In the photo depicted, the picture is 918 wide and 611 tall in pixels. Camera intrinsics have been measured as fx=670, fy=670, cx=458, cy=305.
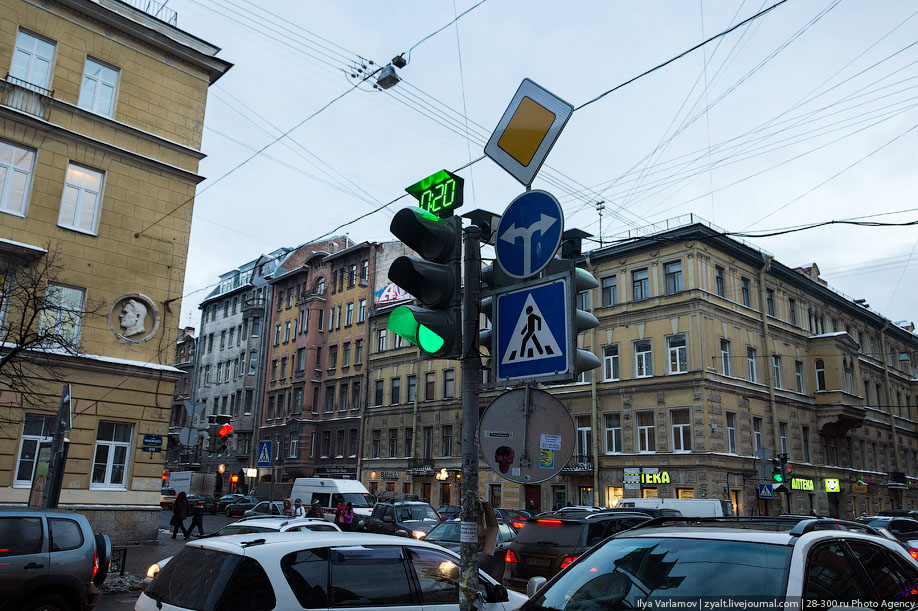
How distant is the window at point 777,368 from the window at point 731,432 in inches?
222

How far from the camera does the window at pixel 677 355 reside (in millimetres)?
34406

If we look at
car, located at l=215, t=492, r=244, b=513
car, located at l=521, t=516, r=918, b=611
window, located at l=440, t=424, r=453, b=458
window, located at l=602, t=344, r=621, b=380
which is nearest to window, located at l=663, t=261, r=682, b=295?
window, located at l=602, t=344, r=621, b=380

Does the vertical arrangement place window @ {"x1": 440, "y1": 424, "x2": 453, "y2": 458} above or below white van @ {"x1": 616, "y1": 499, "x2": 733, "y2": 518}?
above

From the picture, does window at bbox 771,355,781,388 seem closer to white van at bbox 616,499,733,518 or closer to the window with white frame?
white van at bbox 616,499,733,518

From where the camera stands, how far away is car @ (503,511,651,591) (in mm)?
10938

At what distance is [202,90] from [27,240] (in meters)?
8.53

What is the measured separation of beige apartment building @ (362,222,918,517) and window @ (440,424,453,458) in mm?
614

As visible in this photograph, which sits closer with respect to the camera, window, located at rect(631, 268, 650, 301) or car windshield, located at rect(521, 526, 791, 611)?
car windshield, located at rect(521, 526, 791, 611)

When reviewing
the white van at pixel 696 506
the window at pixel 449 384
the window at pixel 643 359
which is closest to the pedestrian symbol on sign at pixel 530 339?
the white van at pixel 696 506

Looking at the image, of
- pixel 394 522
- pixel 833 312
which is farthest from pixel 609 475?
pixel 833 312

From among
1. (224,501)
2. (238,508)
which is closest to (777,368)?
(238,508)

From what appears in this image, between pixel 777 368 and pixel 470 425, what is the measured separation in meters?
39.8

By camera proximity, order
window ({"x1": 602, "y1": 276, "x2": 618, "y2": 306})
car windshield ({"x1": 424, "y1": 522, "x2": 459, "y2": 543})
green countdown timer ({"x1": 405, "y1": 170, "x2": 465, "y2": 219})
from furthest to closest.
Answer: window ({"x1": 602, "y1": 276, "x2": 618, "y2": 306}), car windshield ({"x1": 424, "y1": 522, "x2": 459, "y2": 543}), green countdown timer ({"x1": 405, "y1": 170, "x2": 465, "y2": 219})

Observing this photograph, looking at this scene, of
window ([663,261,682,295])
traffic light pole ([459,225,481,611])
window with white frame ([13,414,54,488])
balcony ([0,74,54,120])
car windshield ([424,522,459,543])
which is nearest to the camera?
traffic light pole ([459,225,481,611])
